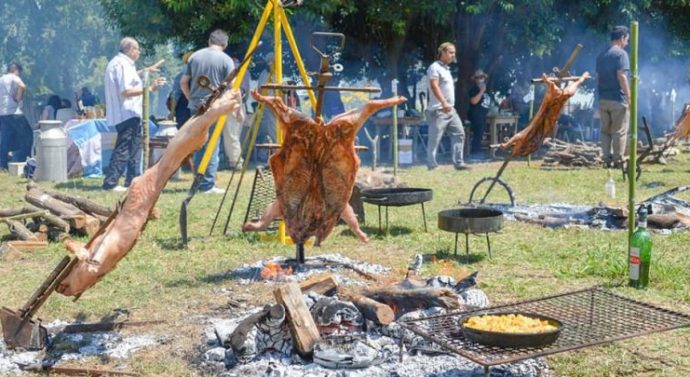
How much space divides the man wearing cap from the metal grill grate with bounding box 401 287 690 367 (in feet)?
33.8

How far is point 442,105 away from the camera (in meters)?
16.3

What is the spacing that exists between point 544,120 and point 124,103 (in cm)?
741

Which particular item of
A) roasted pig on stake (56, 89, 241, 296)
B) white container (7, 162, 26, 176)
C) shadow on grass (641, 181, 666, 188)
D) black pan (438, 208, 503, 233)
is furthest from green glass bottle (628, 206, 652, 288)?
white container (7, 162, 26, 176)

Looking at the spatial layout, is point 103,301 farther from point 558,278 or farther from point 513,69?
point 513,69

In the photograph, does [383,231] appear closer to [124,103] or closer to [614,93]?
[124,103]

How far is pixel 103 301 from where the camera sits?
7055mm

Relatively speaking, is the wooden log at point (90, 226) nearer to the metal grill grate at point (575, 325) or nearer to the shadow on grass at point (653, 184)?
the metal grill grate at point (575, 325)

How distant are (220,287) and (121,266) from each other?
5.03ft

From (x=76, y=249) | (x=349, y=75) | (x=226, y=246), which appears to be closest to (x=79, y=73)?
(x=349, y=75)

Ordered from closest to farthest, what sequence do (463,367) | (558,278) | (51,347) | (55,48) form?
(463,367)
(51,347)
(558,278)
(55,48)

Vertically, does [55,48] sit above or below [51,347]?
above

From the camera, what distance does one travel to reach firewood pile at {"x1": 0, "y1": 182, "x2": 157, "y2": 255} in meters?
9.51

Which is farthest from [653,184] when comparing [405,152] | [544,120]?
[405,152]

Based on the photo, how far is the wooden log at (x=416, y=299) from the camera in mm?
5988
